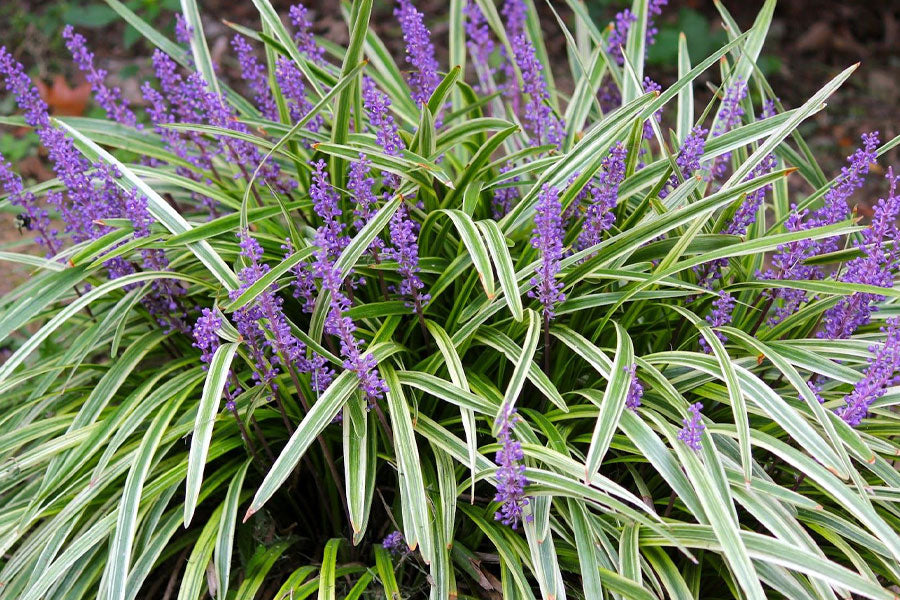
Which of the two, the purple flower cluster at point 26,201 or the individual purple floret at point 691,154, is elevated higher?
the purple flower cluster at point 26,201

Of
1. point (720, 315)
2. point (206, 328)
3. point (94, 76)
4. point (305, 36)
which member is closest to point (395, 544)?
point (206, 328)

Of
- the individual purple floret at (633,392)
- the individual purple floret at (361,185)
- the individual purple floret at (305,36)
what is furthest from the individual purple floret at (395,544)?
the individual purple floret at (305,36)

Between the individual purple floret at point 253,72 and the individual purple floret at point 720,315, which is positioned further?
the individual purple floret at point 253,72

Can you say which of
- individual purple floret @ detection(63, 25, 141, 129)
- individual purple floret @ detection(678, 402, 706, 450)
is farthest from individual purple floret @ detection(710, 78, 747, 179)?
individual purple floret @ detection(63, 25, 141, 129)

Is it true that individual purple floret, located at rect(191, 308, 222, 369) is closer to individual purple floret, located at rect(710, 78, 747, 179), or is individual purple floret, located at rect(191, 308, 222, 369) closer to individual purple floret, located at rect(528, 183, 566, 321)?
individual purple floret, located at rect(528, 183, 566, 321)

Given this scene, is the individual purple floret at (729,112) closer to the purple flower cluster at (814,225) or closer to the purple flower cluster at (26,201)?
the purple flower cluster at (814,225)

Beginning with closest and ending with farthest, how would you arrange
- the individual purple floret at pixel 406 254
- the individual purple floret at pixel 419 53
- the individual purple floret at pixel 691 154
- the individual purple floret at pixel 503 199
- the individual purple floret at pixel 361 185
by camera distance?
the individual purple floret at pixel 406 254 → the individual purple floret at pixel 361 185 → the individual purple floret at pixel 691 154 → the individual purple floret at pixel 419 53 → the individual purple floret at pixel 503 199

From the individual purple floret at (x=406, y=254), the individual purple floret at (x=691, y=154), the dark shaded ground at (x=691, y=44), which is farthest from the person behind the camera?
the dark shaded ground at (x=691, y=44)
